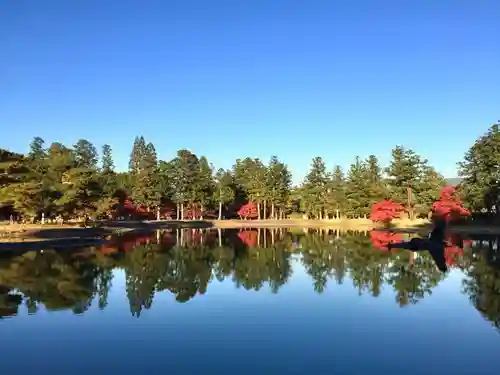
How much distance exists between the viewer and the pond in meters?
10.5

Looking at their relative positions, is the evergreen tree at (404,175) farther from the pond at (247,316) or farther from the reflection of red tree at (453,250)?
the pond at (247,316)

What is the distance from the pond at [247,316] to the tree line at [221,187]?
19.4 metres

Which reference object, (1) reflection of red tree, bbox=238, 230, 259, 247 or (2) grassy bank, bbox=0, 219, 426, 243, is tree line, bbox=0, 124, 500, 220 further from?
(1) reflection of red tree, bbox=238, 230, 259, 247

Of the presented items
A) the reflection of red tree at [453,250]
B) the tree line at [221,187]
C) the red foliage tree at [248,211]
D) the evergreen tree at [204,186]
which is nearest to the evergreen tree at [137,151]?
the tree line at [221,187]

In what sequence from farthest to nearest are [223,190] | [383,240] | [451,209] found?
[223,190], [451,209], [383,240]

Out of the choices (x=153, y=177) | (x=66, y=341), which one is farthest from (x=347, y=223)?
(x=66, y=341)

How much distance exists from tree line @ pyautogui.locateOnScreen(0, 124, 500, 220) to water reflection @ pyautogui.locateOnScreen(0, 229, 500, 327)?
13490 millimetres

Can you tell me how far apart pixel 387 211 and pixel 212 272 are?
137 ft

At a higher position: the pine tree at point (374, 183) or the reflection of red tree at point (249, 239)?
the pine tree at point (374, 183)

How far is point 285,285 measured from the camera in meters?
21.0

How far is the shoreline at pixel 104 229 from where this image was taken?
34688 mm

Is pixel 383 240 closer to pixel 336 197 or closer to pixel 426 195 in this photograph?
pixel 426 195

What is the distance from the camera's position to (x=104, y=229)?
4947cm

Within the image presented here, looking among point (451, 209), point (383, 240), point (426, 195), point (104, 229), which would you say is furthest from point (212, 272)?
point (426, 195)
